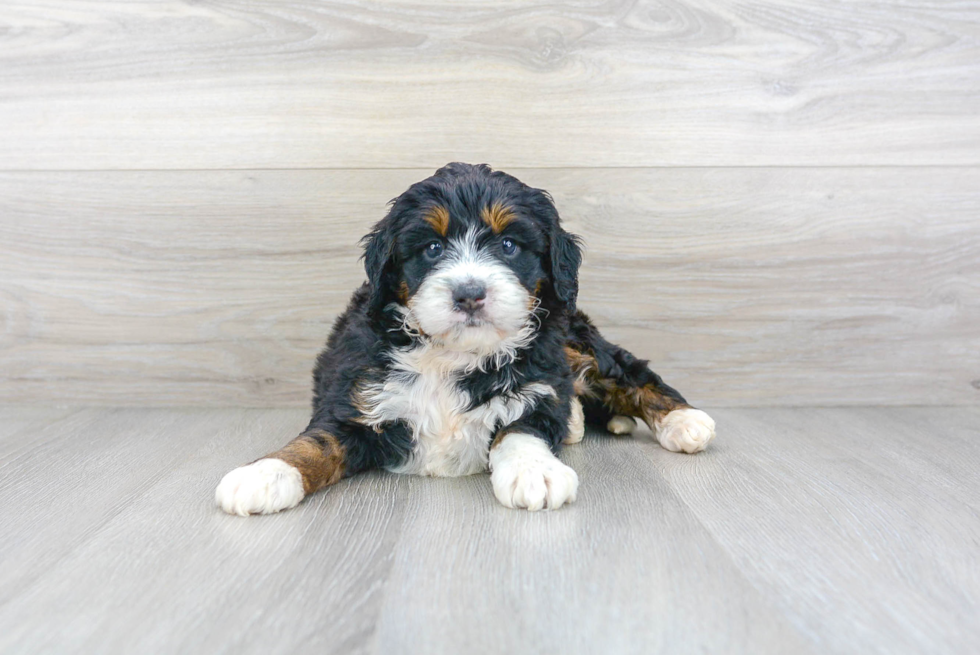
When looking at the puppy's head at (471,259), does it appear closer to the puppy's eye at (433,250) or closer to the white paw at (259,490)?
the puppy's eye at (433,250)

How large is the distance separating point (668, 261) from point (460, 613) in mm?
1910

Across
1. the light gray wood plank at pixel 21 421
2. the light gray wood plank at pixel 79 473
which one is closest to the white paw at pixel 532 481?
the light gray wood plank at pixel 79 473

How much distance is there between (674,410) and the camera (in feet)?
7.58

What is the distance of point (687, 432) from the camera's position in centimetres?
219

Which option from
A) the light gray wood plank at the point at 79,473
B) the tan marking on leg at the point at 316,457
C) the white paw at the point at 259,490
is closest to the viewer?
the light gray wood plank at the point at 79,473

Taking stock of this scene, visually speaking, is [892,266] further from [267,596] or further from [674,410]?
[267,596]

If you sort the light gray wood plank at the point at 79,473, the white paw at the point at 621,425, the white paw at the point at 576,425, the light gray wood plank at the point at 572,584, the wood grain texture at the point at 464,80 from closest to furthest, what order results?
1. the light gray wood plank at the point at 572,584
2. the light gray wood plank at the point at 79,473
3. the white paw at the point at 576,425
4. the white paw at the point at 621,425
5. the wood grain texture at the point at 464,80

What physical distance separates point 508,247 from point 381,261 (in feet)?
1.07

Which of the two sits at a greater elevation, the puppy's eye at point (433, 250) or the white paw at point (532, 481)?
the puppy's eye at point (433, 250)

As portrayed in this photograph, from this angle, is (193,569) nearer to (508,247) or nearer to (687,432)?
(508,247)

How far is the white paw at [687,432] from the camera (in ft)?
7.18

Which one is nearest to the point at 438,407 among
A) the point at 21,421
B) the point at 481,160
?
the point at 481,160

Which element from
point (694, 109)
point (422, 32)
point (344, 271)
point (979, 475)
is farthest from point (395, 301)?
point (979, 475)

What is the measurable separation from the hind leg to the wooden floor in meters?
0.19
